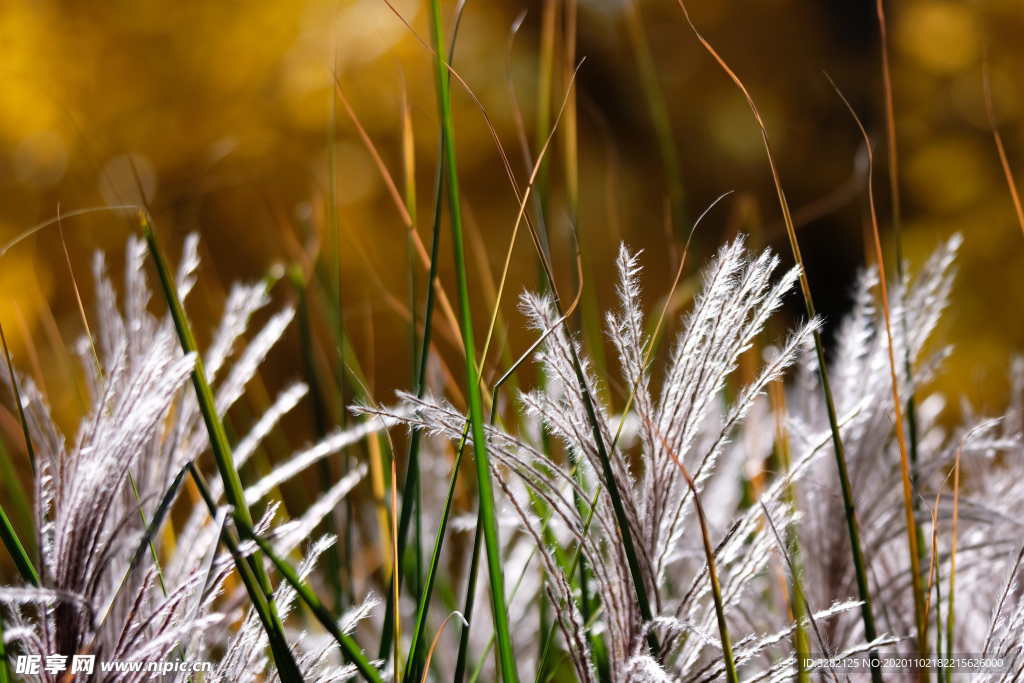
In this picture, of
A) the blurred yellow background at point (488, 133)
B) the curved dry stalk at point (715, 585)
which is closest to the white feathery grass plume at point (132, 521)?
the curved dry stalk at point (715, 585)

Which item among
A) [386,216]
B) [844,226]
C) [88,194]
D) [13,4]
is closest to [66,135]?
[88,194]

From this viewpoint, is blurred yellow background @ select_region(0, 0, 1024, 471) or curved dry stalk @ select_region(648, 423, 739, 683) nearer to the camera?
curved dry stalk @ select_region(648, 423, 739, 683)

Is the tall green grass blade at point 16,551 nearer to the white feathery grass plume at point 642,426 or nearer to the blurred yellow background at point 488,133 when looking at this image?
the white feathery grass plume at point 642,426

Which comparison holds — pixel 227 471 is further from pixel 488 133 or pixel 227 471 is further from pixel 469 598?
pixel 488 133

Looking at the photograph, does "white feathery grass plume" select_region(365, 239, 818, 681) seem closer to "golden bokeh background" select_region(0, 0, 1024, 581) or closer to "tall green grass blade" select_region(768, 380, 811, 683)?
"tall green grass blade" select_region(768, 380, 811, 683)

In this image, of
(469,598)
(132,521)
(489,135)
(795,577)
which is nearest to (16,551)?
(132,521)

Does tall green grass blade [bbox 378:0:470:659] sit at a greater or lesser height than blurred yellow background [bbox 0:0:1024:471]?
lesser

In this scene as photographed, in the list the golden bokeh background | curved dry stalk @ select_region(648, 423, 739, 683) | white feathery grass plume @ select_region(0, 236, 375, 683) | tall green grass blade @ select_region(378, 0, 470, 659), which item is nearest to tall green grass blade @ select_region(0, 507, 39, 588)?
white feathery grass plume @ select_region(0, 236, 375, 683)
